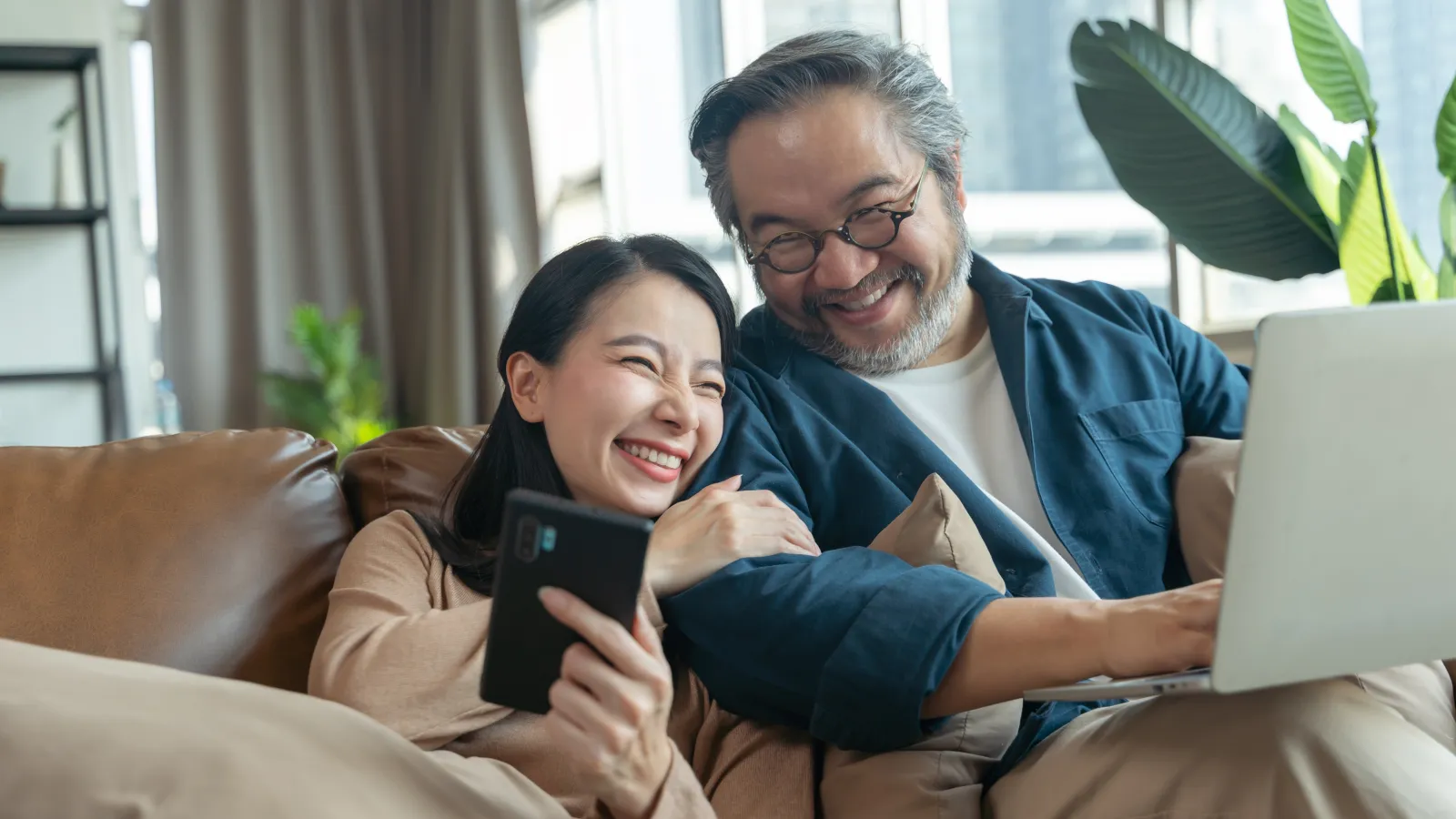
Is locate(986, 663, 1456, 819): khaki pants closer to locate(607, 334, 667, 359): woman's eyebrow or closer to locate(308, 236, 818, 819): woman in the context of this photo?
locate(308, 236, 818, 819): woman

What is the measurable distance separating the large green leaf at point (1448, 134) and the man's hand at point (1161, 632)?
53.9 inches

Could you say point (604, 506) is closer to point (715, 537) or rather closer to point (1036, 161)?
point (715, 537)

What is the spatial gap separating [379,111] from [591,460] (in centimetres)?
439

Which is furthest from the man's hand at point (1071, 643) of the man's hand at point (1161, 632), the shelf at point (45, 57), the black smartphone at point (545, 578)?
the shelf at point (45, 57)

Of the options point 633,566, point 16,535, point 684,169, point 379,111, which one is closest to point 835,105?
point 633,566

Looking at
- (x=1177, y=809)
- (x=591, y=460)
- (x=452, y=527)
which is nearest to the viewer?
(x=1177, y=809)

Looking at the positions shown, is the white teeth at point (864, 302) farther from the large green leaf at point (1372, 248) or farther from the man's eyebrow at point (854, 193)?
the large green leaf at point (1372, 248)

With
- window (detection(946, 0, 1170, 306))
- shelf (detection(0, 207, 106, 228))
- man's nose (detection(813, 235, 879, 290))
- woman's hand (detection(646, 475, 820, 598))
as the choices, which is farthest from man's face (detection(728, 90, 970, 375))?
shelf (detection(0, 207, 106, 228))

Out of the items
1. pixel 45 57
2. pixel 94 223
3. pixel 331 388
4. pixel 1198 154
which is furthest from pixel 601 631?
pixel 45 57

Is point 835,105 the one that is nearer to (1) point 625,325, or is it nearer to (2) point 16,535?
(1) point 625,325

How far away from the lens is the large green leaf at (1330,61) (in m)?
2.08

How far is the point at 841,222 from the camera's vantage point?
1595 mm

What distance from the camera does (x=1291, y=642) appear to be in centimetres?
83

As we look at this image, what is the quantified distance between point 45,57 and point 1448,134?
4392mm
